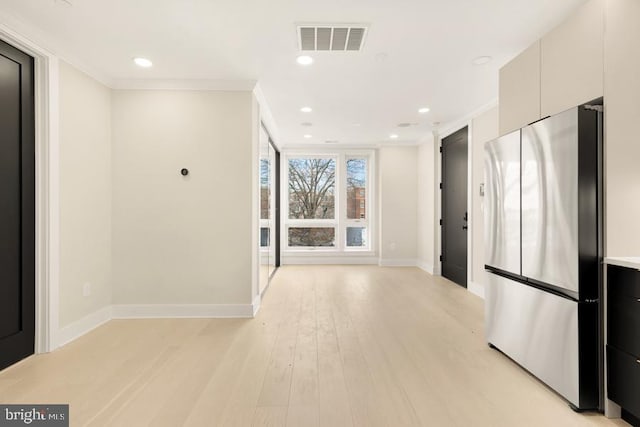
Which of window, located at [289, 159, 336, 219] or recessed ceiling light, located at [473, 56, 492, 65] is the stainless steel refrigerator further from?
window, located at [289, 159, 336, 219]

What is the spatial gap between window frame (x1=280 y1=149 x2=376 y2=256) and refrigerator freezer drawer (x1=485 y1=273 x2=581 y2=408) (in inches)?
181

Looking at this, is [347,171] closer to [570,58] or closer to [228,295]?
[228,295]

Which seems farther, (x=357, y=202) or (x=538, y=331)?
(x=357, y=202)

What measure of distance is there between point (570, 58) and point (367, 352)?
100 inches

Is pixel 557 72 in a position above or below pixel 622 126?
above

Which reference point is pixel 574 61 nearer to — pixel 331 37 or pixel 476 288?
pixel 331 37

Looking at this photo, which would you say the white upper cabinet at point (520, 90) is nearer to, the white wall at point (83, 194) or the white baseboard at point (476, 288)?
the white baseboard at point (476, 288)

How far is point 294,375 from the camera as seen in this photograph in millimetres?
2371

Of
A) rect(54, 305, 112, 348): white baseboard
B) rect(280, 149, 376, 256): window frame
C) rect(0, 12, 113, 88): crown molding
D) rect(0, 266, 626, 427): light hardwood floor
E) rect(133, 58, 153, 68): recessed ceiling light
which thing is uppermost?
rect(133, 58, 153, 68): recessed ceiling light

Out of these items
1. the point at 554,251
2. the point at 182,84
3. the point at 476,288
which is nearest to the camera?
the point at 554,251

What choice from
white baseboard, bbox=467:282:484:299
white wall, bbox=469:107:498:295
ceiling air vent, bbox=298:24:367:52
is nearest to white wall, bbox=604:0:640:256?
ceiling air vent, bbox=298:24:367:52

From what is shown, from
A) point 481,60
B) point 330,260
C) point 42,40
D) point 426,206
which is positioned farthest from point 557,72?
point 330,260

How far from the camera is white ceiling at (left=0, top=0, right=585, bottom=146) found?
2311 mm

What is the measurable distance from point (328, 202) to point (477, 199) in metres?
3.37
